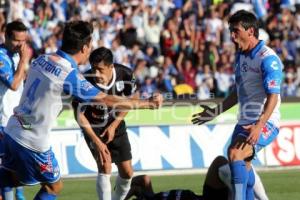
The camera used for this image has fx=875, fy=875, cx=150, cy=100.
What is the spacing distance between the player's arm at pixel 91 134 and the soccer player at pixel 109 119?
12mm

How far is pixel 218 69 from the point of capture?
21.4 metres

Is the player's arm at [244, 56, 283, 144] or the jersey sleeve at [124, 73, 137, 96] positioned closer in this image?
the player's arm at [244, 56, 283, 144]

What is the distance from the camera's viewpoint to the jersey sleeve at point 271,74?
923 cm

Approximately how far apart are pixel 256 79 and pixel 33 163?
2.62 m

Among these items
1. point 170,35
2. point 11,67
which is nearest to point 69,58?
point 11,67

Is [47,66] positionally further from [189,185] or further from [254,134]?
[189,185]

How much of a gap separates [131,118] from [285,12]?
8483 mm

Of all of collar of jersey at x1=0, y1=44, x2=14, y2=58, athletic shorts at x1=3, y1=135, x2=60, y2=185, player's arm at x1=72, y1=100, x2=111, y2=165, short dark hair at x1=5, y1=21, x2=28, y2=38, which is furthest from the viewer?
collar of jersey at x1=0, y1=44, x2=14, y2=58

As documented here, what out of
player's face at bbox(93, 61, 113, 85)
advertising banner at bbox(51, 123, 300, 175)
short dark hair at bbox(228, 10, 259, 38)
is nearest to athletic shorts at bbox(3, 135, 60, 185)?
player's face at bbox(93, 61, 113, 85)

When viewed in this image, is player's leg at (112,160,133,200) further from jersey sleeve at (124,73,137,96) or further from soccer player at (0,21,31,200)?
soccer player at (0,21,31,200)

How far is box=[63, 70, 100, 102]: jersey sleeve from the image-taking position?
332 inches

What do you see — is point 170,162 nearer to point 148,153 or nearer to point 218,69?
point 148,153

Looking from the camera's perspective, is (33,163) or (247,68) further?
(247,68)

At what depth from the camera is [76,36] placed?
8523 mm
